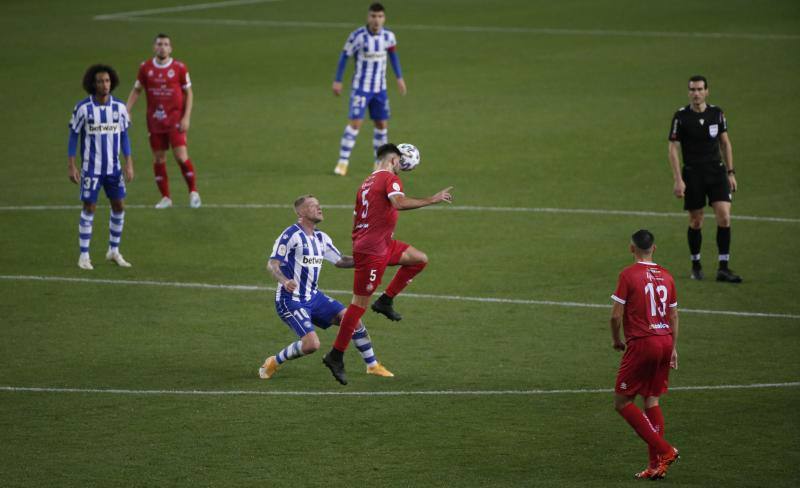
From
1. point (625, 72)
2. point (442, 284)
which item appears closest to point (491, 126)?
point (625, 72)

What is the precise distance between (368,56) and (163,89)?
171 inches

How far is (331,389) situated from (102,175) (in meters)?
5.87

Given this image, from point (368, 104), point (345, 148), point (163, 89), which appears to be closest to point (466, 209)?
point (345, 148)

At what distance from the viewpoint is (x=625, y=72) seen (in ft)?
109

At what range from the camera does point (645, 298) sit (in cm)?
1116

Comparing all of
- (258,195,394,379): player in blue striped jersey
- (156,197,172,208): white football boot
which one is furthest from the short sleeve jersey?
(156,197,172,208): white football boot

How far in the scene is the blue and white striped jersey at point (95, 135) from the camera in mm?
18000

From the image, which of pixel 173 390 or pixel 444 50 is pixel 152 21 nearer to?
pixel 444 50

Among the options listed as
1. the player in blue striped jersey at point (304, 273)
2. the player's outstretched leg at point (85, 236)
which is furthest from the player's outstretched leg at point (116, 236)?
the player in blue striped jersey at point (304, 273)

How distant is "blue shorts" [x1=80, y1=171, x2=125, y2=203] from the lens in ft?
59.5

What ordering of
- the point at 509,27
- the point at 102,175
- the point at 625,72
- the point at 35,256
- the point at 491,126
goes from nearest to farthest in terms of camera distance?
the point at 102,175
the point at 35,256
the point at 491,126
the point at 625,72
the point at 509,27

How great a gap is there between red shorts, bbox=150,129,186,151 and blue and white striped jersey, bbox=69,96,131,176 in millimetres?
3257

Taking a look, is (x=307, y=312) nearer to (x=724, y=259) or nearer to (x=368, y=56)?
(x=724, y=259)

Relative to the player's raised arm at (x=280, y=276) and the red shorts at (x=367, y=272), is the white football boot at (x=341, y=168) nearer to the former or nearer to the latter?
the red shorts at (x=367, y=272)
